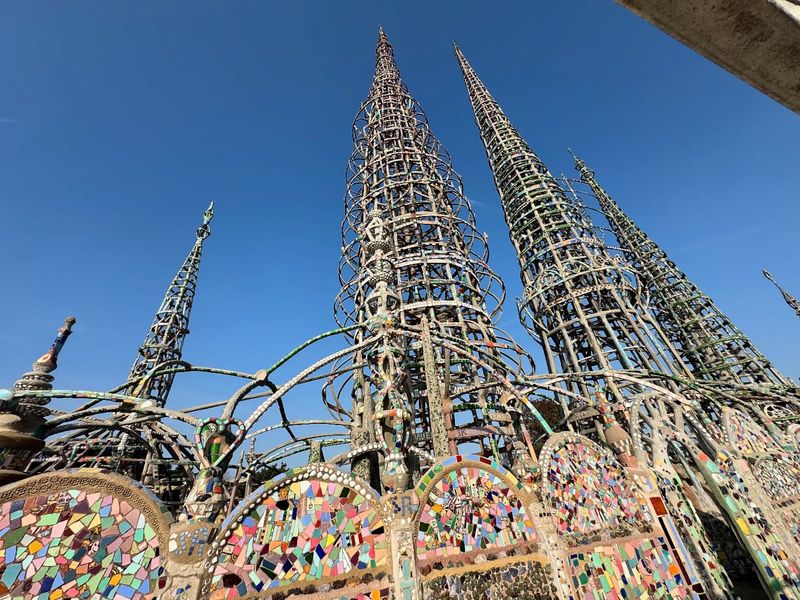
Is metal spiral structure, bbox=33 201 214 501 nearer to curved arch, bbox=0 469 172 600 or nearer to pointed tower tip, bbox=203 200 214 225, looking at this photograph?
pointed tower tip, bbox=203 200 214 225

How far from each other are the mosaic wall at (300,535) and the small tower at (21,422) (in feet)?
8.89

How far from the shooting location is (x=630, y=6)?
226cm

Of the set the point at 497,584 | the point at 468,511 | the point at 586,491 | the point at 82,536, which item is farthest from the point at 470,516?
the point at 82,536

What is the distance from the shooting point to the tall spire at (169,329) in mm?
25578

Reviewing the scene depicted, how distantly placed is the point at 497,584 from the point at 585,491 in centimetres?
214

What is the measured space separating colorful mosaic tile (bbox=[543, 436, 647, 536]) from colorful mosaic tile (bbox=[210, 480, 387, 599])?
106 inches

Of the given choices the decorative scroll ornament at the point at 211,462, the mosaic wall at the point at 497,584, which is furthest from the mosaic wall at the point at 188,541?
the mosaic wall at the point at 497,584

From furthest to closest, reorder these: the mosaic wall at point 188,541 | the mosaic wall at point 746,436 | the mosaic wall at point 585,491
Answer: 1. the mosaic wall at point 746,436
2. the mosaic wall at point 585,491
3. the mosaic wall at point 188,541

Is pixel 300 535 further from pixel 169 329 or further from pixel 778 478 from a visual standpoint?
pixel 169 329

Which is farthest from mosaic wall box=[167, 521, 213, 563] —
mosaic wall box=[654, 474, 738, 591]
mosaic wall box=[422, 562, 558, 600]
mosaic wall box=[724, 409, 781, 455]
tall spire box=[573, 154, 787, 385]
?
tall spire box=[573, 154, 787, 385]

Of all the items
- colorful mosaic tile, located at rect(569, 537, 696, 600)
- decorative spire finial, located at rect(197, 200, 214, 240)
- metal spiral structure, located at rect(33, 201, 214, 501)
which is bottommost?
colorful mosaic tile, located at rect(569, 537, 696, 600)

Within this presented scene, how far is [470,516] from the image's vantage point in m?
4.42

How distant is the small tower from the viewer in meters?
4.11

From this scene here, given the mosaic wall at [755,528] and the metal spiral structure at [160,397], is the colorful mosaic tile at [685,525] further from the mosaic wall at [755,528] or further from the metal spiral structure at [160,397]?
the metal spiral structure at [160,397]
